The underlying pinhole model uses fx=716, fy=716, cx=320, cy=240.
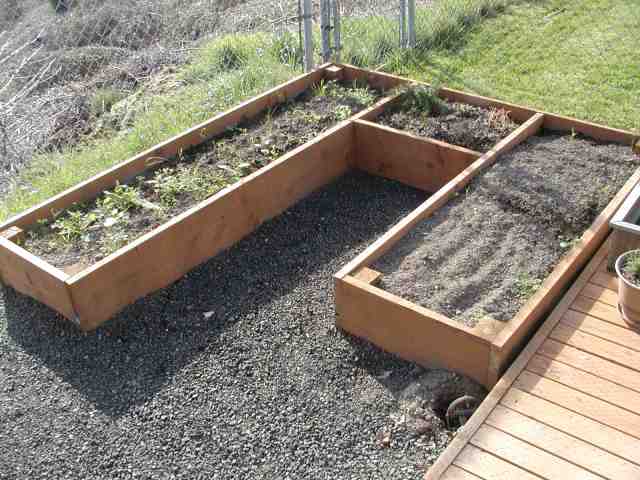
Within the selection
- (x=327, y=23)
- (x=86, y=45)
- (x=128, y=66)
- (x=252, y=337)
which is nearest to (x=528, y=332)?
(x=252, y=337)

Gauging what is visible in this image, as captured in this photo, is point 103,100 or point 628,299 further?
point 103,100

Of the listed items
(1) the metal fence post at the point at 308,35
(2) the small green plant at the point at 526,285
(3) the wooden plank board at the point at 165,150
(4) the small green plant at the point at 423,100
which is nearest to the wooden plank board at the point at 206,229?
(4) the small green plant at the point at 423,100

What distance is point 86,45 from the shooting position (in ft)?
27.6

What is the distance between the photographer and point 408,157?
17.0ft

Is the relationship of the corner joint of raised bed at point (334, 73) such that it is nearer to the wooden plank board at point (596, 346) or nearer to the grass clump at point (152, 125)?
the grass clump at point (152, 125)

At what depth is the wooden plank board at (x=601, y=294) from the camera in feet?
12.5

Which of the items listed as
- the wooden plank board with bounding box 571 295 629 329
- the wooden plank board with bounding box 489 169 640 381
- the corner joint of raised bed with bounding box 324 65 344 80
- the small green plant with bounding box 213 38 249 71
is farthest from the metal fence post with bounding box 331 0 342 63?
the wooden plank board with bounding box 571 295 629 329

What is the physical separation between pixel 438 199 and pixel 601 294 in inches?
44.0

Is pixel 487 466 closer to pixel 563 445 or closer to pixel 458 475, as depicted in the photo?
pixel 458 475

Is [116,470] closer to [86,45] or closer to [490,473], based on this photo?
[490,473]

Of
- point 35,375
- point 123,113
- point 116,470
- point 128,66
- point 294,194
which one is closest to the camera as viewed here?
point 116,470

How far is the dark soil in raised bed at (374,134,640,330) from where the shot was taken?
3.73 metres

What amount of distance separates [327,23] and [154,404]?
4.19 metres

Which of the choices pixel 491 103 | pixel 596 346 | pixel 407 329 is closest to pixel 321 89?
pixel 491 103
